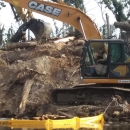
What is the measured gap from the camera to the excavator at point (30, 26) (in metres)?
20.6

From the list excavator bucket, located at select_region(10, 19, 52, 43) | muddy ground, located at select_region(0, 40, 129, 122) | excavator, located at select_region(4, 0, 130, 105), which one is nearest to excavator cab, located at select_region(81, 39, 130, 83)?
excavator, located at select_region(4, 0, 130, 105)

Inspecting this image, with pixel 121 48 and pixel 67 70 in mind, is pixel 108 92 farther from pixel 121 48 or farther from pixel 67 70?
pixel 67 70

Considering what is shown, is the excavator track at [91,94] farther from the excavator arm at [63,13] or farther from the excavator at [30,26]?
the excavator at [30,26]

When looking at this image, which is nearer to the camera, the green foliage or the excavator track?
the excavator track

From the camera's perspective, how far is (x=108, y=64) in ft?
51.7

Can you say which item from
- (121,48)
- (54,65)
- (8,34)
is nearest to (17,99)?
(54,65)

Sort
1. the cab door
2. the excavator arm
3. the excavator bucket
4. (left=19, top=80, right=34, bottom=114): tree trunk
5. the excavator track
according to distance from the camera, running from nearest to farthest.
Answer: the cab door < the excavator track < (left=19, top=80, right=34, bottom=114): tree trunk < the excavator arm < the excavator bucket

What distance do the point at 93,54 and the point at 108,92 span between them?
5.02 feet

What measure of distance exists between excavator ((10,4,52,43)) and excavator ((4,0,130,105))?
1.99m

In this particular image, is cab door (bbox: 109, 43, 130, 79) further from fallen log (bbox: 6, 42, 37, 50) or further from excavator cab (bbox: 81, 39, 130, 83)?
fallen log (bbox: 6, 42, 37, 50)

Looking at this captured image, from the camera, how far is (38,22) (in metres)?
20.6

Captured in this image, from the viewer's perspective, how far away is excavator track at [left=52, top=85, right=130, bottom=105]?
1641 centimetres

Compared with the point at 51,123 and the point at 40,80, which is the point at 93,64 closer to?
the point at 40,80

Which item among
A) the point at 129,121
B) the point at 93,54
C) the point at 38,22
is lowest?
the point at 129,121
